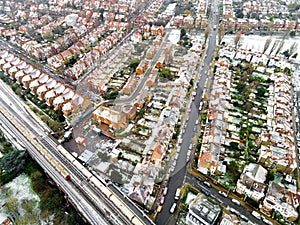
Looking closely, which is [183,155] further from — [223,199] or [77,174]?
[77,174]

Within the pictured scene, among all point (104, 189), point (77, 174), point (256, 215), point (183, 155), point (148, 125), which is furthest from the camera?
point (148, 125)

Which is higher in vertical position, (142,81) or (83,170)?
(142,81)

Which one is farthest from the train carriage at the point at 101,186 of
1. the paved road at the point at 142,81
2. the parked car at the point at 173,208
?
the paved road at the point at 142,81

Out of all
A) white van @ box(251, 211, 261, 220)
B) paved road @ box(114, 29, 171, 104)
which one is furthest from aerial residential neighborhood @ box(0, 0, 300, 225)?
paved road @ box(114, 29, 171, 104)

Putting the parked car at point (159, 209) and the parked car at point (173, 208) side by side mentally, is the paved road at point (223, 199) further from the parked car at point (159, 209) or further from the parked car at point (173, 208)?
the parked car at point (159, 209)

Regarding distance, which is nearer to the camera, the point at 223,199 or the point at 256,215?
the point at 256,215

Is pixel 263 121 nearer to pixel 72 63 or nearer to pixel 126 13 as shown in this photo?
pixel 72 63

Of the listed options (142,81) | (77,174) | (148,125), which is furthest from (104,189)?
(142,81)

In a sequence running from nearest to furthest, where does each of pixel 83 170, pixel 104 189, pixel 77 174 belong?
1. pixel 104 189
2. pixel 77 174
3. pixel 83 170
